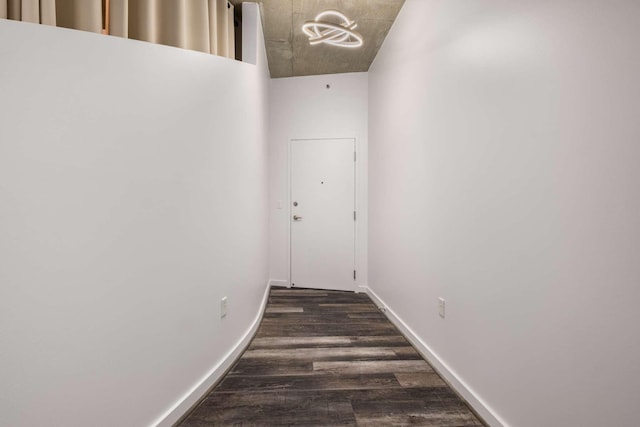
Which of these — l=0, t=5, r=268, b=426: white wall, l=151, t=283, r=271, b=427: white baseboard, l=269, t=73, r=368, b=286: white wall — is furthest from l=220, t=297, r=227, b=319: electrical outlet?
l=269, t=73, r=368, b=286: white wall

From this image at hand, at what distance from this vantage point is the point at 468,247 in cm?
172

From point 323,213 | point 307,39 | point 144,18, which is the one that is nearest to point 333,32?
point 307,39

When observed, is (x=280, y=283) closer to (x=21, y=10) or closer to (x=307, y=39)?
(x=307, y=39)

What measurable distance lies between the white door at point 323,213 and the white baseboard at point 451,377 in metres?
1.28

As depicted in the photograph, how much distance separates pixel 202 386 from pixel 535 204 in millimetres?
1910

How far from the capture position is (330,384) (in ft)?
6.16

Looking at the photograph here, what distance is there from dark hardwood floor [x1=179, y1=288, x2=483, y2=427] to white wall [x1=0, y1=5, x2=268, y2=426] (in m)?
0.30

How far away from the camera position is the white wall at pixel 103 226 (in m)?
0.95

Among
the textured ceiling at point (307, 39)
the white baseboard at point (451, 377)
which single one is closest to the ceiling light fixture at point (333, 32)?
the textured ceiling at point (307, 39)

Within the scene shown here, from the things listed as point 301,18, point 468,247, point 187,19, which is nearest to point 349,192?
point 301,18

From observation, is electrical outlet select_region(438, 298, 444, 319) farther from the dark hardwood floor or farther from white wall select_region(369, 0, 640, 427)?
the dark hardwood floor

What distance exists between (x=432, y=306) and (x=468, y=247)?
656 mm

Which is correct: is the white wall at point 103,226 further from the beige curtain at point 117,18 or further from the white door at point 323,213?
the white door at point 323,213

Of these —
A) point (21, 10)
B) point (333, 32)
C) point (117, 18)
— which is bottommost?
point (21, 10)
